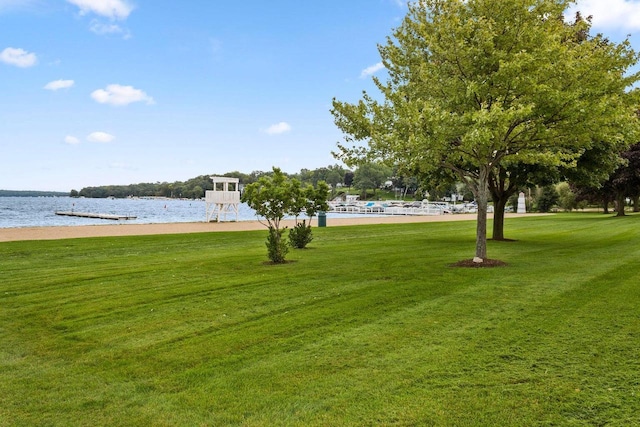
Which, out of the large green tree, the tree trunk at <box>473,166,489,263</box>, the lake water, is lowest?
the lake water

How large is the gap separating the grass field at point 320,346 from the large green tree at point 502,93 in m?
3.13

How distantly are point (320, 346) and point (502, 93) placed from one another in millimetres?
8932

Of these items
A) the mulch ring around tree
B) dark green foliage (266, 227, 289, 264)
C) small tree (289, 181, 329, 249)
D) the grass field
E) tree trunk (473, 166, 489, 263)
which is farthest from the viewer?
small tree (289, 181, 329, 249)

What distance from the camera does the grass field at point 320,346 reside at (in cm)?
418

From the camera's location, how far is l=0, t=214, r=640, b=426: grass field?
418 centimetres

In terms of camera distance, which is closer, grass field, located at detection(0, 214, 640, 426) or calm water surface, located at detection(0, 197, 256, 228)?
grass field, located at detection(0, 214, 640, 426)

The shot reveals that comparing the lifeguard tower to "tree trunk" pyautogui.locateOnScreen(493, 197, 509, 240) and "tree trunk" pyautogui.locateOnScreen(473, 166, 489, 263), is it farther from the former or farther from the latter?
"tree trunk" pyautogui.locateOnScreen(473, 166, 489, 263)

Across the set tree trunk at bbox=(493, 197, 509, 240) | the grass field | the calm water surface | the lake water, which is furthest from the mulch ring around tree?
the calm water surface

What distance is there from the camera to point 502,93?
1197 cm

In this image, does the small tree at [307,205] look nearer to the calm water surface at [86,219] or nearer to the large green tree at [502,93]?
the large green tree at [502,93]

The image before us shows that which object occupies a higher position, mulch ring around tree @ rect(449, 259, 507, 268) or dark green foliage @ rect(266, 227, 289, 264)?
dark green foliage @ rect(266, 227, 289, 264)

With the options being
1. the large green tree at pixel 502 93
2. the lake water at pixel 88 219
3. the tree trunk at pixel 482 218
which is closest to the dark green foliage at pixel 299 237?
the large green tree at pixel 502 93

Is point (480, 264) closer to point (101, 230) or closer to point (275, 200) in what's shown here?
point (275, 200)

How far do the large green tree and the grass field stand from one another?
10.3 feet
